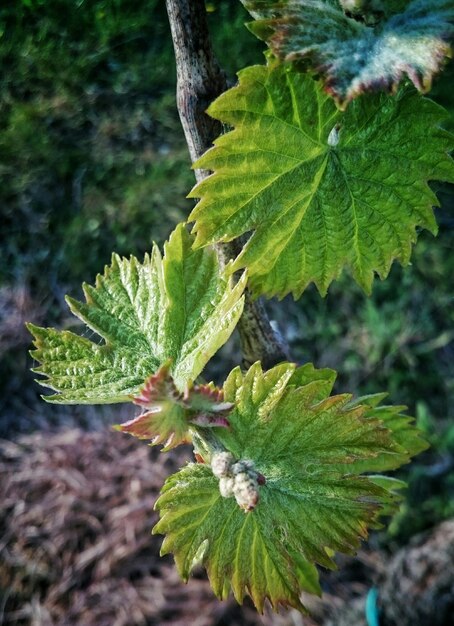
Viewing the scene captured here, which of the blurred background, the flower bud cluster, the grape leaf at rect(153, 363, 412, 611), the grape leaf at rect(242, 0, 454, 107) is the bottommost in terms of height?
the blurred background

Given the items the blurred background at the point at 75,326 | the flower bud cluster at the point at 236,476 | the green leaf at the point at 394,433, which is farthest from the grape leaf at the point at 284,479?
the blurred background at the point at 75,326

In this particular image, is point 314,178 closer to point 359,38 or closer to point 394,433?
point 359,38

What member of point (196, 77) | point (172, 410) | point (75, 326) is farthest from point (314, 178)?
point (75, 326)

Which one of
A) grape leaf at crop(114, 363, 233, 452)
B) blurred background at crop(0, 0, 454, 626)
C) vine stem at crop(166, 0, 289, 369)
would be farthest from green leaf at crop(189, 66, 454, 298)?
blurred background at crop(0, 0, 454, 626)

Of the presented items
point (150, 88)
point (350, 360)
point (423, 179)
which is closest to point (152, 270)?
point (423, 179)

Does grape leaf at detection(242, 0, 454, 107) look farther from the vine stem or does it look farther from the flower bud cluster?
the flower bud cluster

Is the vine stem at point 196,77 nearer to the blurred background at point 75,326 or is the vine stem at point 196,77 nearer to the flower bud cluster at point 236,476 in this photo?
the flower bud cluster at point 236,476
